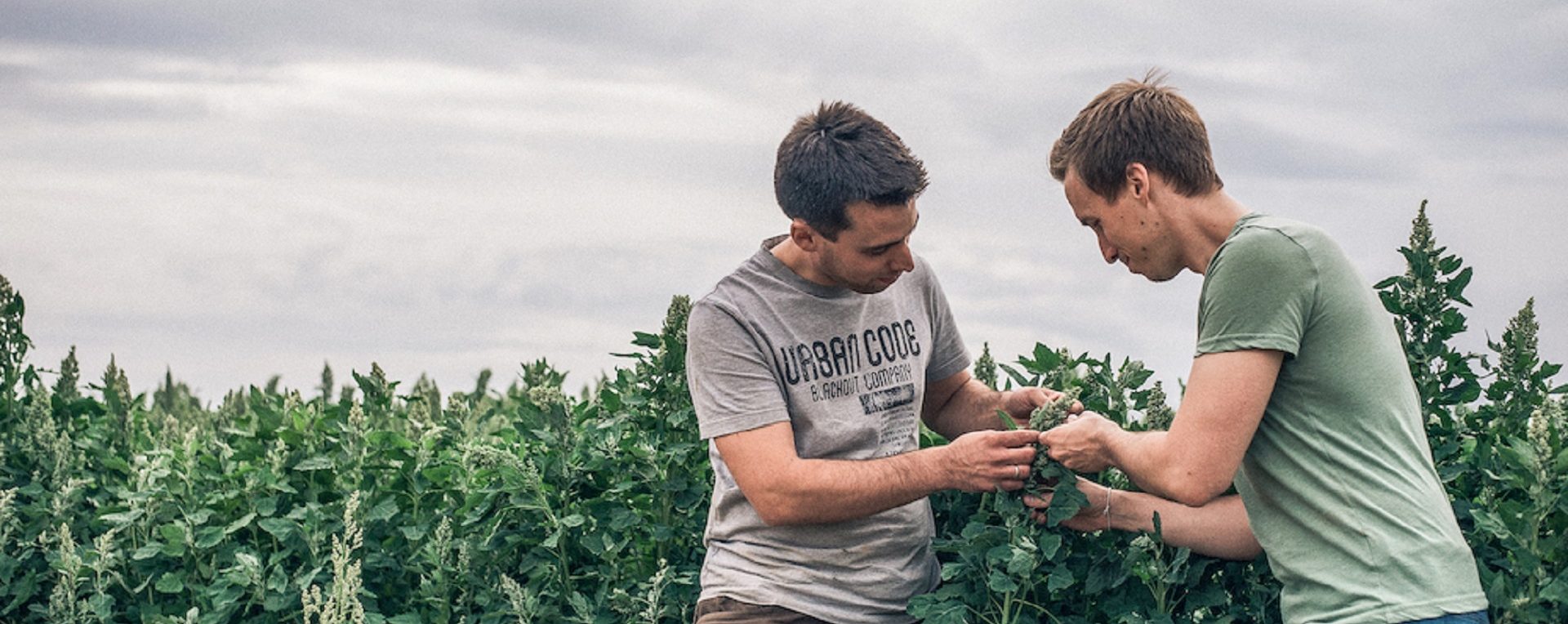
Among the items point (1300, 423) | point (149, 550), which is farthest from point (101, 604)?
point (1300, 423)

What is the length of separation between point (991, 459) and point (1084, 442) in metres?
0.25

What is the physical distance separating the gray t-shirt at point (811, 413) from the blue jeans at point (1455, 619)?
1.34 meters

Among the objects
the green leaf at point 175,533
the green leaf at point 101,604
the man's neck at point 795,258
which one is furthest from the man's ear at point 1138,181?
the green leaf at point 101,604

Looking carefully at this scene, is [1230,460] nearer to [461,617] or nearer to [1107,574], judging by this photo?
[1107,574]

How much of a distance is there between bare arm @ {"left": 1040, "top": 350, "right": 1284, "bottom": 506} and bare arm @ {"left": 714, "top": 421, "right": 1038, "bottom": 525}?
1.47 ft

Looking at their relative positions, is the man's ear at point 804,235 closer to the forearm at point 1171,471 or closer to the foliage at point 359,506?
the foliage at point 359,506

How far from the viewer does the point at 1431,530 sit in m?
3.31

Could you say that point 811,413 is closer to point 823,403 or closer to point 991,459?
point 823,403

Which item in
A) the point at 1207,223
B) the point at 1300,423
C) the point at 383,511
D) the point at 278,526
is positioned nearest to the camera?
the point at 1300,423

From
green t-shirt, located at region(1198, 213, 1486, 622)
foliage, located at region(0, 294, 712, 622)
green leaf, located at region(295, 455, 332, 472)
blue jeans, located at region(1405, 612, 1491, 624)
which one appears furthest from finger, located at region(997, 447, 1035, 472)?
green leaf, located at region(295, 455, 332, 472)

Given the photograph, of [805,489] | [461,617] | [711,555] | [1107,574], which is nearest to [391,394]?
[461,617]

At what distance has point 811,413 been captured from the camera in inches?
161

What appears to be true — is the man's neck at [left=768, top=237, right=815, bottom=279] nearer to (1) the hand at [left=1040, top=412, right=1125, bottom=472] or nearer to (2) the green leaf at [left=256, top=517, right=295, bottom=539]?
(1) the hand at [left=1040, top=412, right=1125, bottom=472]

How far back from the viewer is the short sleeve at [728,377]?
3.97 meters
